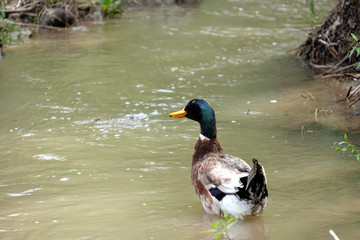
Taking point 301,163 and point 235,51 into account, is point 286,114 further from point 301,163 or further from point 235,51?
point 235,51

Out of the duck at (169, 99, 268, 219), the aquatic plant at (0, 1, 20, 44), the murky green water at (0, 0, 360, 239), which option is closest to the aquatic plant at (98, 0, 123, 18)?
the murky green water at (0, 0, 360, 239)

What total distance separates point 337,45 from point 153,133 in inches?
182

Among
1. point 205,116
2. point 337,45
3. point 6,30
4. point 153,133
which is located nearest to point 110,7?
point 6,30

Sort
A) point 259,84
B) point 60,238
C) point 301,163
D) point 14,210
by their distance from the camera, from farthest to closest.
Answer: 1. point 259,84
2. point 301,163
3. point 14,210
4. point 60,238

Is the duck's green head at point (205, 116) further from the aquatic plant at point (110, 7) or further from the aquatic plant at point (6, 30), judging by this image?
the aquatic plant at point (110, 7)

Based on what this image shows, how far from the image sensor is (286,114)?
339 inches

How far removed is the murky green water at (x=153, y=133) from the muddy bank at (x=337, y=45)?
0.37 metres

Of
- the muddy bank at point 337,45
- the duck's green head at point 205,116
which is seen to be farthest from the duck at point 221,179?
the muddy bank at point 337,45

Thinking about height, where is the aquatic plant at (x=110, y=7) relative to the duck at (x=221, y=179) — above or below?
below

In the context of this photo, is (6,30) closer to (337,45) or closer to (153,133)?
(153,133)

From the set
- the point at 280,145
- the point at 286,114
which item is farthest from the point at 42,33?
the point at 280,145

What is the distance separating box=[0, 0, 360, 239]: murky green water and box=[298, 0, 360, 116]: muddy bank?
370 mm

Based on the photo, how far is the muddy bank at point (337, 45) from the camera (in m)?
10.1

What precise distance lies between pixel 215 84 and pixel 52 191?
5084mm
